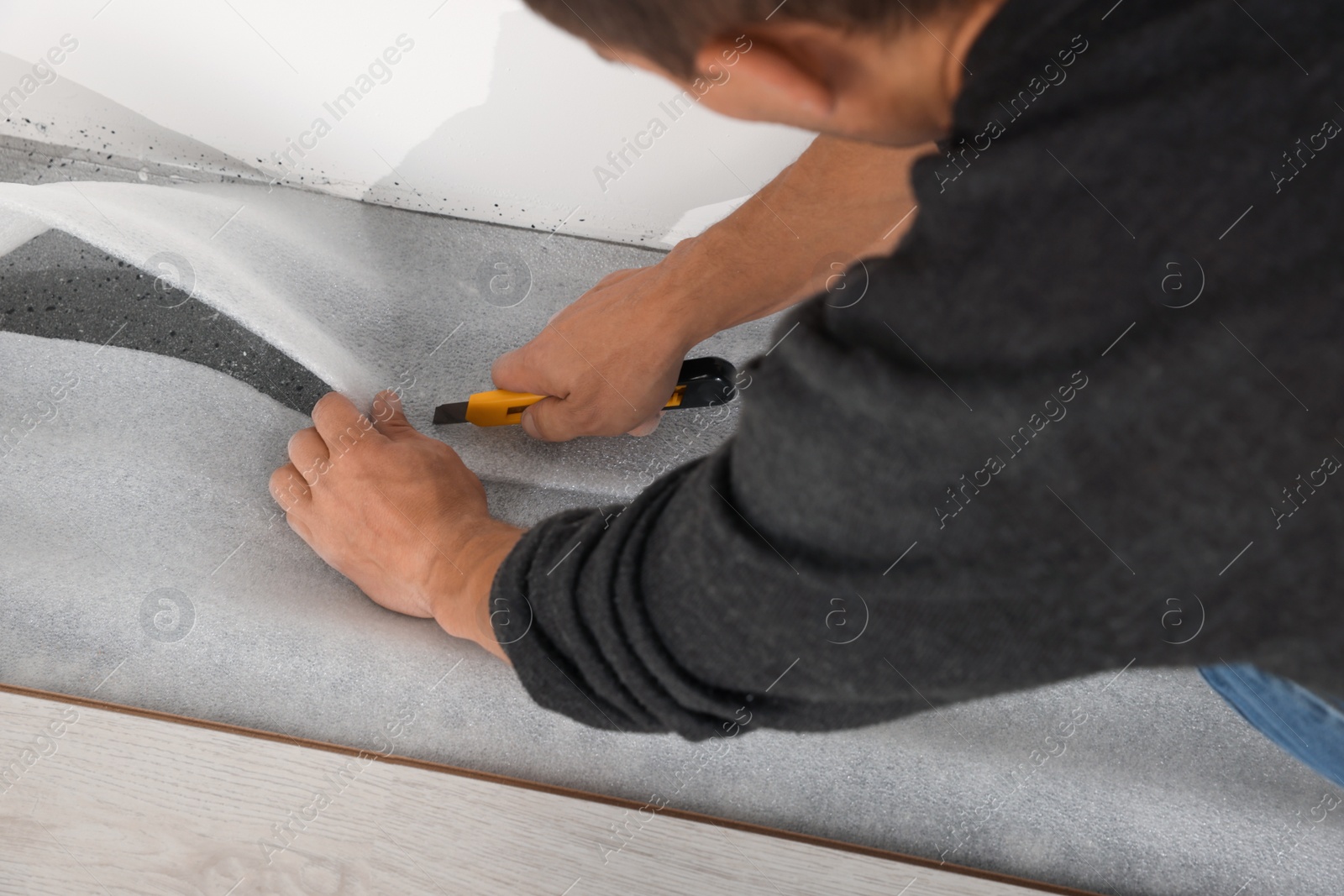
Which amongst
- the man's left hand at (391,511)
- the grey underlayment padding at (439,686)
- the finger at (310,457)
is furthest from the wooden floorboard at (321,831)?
the finger at (310,457)

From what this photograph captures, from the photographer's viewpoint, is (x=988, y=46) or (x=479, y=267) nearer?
(x=988, y=46)

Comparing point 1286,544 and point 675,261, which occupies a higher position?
point 1286,544

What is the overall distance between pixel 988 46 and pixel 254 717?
Result: 3.01ft

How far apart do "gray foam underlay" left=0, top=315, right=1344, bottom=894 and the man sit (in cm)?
43

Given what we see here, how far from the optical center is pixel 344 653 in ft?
3.15

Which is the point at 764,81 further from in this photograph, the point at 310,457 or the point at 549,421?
the point at 310,457

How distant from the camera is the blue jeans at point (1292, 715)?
69cm

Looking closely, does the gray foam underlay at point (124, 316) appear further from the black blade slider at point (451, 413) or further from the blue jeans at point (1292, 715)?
the blue jeans at point (1292, 715)

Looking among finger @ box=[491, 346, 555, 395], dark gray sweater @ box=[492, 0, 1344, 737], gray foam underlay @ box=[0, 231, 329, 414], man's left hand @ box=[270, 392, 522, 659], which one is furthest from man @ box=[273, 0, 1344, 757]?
gray foam underlay @ box=[0, 231, 329, 414]

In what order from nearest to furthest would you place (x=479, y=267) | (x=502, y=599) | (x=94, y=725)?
(x=502, y=599), (x=94, y=725), (x=479, y=267)

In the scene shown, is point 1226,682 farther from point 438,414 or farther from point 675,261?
point 438,414

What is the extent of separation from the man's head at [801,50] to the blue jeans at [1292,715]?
0.56 m

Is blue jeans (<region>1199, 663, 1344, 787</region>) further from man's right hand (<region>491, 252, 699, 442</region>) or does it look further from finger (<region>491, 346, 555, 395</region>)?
finger (<region>491, 346, 555, 395</region>)

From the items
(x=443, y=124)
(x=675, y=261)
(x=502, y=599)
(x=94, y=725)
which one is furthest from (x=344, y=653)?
(x=443, y=124)
